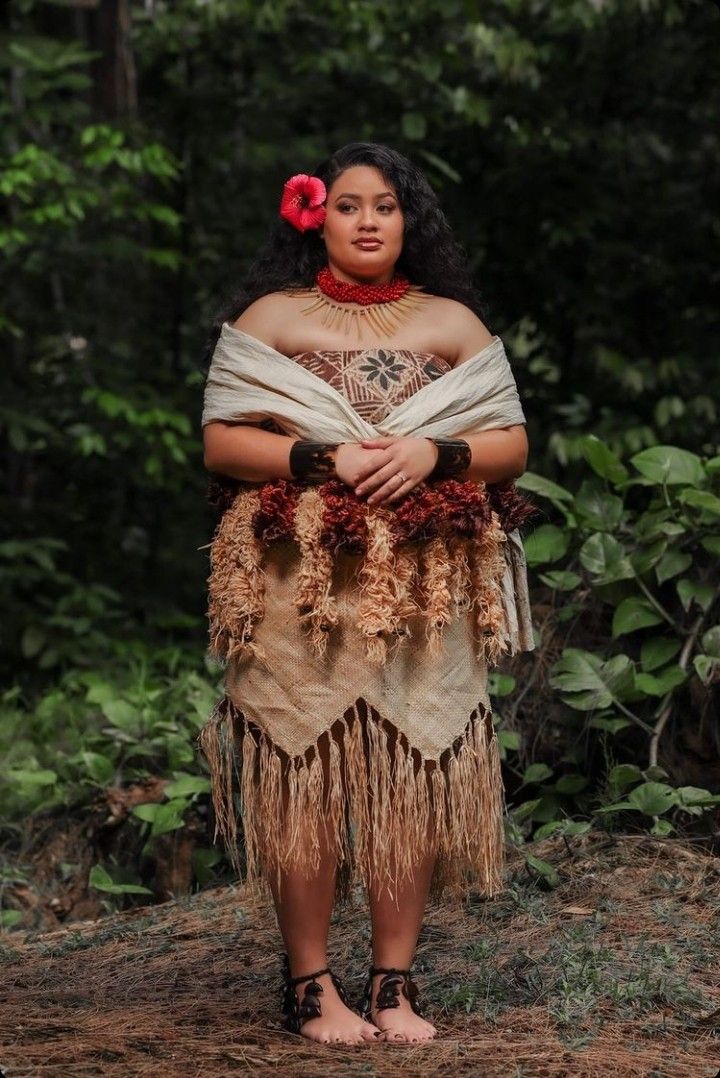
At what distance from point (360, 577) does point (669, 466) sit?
5.70 feet

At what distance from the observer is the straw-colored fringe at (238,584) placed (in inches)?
106

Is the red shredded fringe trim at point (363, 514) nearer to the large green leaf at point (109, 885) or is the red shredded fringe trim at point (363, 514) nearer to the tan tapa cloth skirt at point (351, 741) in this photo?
the tan tapa cloth skirt at point (351, 741)

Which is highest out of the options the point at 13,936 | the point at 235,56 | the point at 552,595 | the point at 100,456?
the point at 235,56

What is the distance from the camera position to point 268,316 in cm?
280

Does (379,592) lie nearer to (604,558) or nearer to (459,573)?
(459,573)

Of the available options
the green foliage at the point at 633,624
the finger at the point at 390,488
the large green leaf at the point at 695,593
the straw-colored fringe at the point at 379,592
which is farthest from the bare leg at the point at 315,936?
the large green leaf at the point at 695,593

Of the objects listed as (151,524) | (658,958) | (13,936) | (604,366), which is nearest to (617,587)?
(658,958)

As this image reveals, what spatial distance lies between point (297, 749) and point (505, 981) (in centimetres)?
79

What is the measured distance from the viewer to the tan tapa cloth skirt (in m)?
2.69

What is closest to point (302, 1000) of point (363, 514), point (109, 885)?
point (363, 514)

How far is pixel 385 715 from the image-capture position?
2701mm

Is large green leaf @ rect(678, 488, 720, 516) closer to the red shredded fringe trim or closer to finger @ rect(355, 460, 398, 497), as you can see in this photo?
the red shredded fringe trim

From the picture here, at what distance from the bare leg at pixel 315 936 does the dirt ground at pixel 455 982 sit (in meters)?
0.06

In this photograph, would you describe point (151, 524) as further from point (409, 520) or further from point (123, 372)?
point (409, 520)
